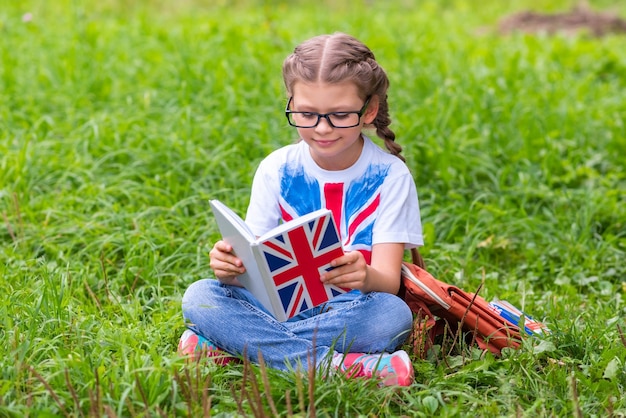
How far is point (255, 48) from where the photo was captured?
575 cm

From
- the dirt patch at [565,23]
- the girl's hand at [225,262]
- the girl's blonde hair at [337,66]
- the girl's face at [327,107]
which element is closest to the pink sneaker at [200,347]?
the girl's hand at [225,262]

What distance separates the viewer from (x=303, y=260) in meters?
2.55

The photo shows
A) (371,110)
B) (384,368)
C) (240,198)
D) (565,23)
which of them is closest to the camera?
(384,368)

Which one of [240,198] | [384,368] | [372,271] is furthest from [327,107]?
[240,198]

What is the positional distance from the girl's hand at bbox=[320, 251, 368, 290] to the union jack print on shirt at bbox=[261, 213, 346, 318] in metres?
0.02

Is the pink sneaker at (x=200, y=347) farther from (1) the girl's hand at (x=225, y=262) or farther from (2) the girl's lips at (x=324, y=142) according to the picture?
(2) the girl's lips at (x=324, y=142)

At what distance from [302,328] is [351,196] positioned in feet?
1.48

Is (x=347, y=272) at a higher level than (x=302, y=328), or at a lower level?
higher

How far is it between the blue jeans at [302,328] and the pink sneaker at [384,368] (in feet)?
0.23

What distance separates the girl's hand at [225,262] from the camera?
266 cm

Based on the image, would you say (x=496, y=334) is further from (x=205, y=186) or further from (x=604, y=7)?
(x=604, y=7)

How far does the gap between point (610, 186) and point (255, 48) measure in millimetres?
2447

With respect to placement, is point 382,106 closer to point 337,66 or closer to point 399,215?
point 337,66

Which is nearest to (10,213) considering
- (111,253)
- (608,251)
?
(111,253)
